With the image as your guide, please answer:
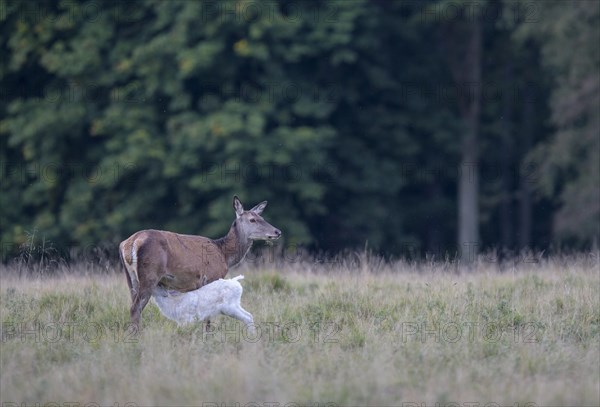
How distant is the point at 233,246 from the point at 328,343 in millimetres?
2953

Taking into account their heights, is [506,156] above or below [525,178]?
above

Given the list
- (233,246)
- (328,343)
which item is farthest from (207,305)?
(233,246)

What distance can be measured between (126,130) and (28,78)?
4.25 m

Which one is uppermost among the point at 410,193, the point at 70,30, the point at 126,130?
the point at 70,30

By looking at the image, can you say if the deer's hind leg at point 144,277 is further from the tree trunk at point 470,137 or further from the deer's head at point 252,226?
the tree trunk at point 470,137

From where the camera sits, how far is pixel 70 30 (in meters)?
26.2

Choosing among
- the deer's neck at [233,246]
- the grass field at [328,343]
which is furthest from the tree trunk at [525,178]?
the deer's neck at [233,246]

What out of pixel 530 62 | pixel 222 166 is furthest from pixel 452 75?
pixel 222 166

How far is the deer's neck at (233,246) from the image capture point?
41.2 ft

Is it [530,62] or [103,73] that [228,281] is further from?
[530,62]

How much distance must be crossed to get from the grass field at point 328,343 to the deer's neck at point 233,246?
50 centimetres

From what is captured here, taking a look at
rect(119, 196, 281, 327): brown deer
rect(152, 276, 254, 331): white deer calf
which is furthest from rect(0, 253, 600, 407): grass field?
rect(119, 196, 281, 327): brown deer

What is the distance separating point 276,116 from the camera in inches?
957

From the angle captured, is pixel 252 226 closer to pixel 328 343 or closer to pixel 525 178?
pixel 328 343
